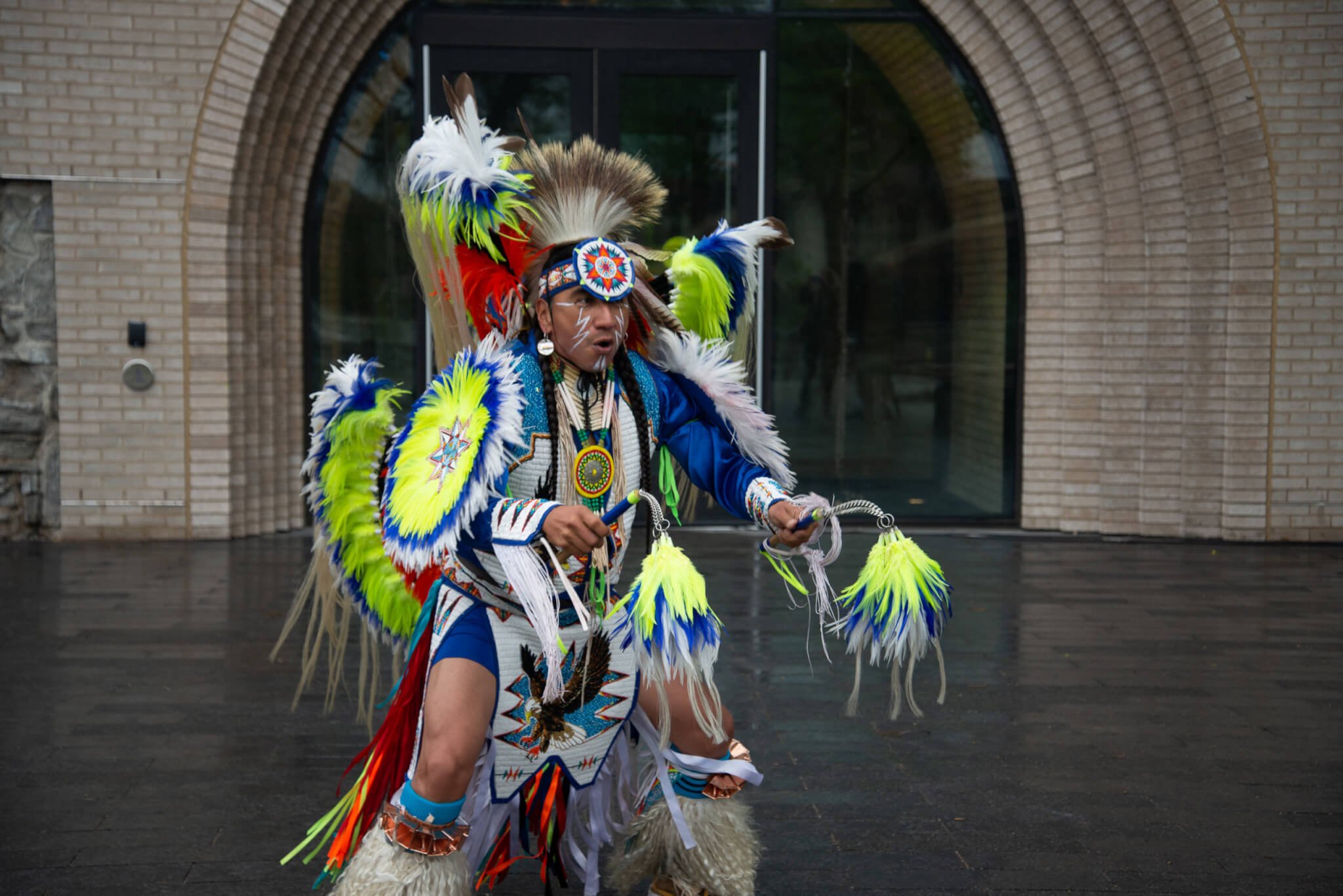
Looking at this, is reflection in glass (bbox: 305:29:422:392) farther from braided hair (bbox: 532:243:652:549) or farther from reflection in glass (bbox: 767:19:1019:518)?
braided hair (bbox: 532:243:652:549)

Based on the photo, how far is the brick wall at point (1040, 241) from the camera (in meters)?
8.38

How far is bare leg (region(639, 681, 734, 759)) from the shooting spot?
330 centimetres

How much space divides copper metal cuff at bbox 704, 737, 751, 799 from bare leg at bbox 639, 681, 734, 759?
0.05m

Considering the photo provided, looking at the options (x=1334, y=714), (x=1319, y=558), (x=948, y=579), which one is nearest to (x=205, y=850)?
(x=1334, y=714)

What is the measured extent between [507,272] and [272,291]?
6218mm

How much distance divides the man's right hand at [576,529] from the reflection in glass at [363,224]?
22.4ft

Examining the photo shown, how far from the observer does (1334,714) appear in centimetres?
524

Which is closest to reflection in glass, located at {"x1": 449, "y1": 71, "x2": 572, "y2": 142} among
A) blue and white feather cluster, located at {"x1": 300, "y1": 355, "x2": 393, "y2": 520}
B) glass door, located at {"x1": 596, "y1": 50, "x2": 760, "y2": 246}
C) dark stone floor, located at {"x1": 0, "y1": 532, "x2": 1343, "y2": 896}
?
glass door, located at {"x1": 596, "y1": 50, "x2": 760, "y2": 246}

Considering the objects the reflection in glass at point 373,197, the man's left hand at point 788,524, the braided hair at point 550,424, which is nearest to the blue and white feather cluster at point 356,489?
the braided hair at point 550,424

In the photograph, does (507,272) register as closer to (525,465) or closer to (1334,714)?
(525,465)

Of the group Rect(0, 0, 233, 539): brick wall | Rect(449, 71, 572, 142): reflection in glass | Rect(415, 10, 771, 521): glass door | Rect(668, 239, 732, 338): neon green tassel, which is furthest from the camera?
Rect(449, 71, 572, 142): reflection in glass

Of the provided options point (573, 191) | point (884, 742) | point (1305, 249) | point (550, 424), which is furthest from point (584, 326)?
point (1305, 249)

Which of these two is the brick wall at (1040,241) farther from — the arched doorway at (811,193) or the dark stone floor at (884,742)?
the dark stone floor at (884,742)

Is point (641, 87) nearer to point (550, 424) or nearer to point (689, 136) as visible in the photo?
point (689, 136)
